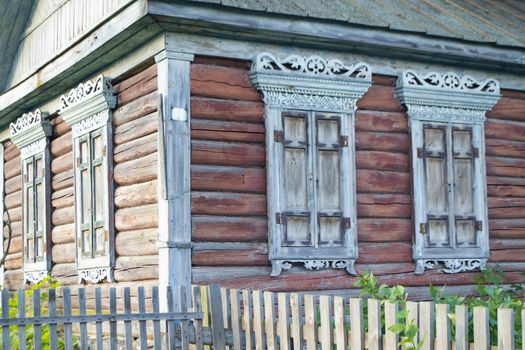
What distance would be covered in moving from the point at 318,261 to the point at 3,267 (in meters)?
6.23

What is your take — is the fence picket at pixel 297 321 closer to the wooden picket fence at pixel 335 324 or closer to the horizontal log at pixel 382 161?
the wooden picket fence at pixel 335 324

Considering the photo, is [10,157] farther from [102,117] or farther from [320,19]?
[320,19]

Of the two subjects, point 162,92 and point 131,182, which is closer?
point 162,92

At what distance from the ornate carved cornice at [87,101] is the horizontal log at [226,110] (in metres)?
1.44

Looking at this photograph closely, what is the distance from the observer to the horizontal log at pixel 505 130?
38.7 feet

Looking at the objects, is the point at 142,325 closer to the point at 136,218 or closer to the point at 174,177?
the point at 174,177

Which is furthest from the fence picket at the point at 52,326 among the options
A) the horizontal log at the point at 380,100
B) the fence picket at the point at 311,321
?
the horizontal log at the point at 380,100

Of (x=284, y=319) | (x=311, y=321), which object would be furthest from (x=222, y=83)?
(x=311, y=321)

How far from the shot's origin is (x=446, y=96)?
11.3 m

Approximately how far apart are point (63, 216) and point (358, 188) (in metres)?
3.92

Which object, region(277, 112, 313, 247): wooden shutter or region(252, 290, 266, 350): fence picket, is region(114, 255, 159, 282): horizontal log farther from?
region(252, 290, 266, 350): fence picket

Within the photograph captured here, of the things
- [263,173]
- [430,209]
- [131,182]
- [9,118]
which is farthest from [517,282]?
[9,118]

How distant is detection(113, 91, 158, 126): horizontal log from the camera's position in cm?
994

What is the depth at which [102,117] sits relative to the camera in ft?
35.9
